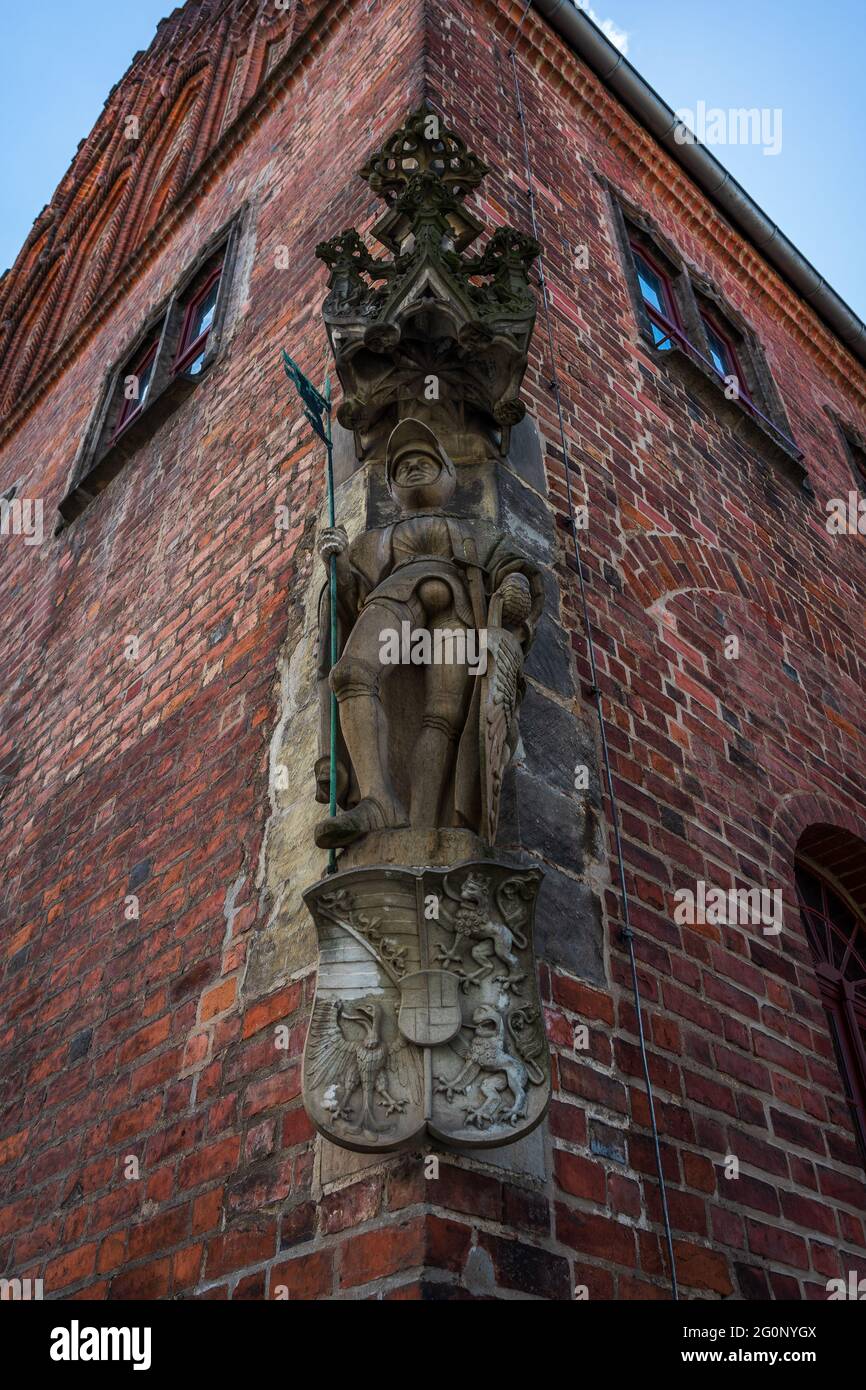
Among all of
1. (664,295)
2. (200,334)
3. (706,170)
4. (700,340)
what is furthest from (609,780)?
(706,170)

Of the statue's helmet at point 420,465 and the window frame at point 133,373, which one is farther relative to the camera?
the window frame at point 133,373

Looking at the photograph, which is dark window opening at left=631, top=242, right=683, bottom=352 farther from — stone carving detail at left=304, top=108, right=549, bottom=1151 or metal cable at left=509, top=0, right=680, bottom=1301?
stone carving detail at left=304, top=108, right=549, bottom=1151

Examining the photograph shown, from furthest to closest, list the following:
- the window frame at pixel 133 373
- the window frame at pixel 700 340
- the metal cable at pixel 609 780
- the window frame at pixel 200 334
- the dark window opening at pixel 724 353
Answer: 1. the window frame at pixel 133 373
2. the dark window opening at pixel 724 353
3. the window frame at pixel 200 334
4. the window frame at pixel 700 340
5. the metal cable at pixel 609 780

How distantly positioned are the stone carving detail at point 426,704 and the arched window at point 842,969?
2.17 m

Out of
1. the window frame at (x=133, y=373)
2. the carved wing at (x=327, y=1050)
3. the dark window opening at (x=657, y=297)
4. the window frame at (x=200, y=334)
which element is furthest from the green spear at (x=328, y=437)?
the window frame at (x=133, y=373)

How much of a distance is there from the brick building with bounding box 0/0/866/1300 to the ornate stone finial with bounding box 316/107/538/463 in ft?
0.86

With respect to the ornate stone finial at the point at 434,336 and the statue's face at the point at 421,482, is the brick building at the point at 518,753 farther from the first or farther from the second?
the statue's face at the point at 421,482

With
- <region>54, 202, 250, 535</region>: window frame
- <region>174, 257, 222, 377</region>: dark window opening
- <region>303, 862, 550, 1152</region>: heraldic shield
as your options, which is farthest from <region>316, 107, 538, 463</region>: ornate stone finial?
<region>174, 257, 222, 377</region>: dark window opening

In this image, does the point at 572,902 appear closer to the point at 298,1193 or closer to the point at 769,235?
the point at 298,1193

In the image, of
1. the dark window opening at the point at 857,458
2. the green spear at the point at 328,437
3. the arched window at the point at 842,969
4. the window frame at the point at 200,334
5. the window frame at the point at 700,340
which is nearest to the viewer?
the green spear at the point at 328,437

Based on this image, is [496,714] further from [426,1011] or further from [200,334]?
[200,334]

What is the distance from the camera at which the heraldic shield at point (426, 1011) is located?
2400 millimetres

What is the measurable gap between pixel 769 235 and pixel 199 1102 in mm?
8242

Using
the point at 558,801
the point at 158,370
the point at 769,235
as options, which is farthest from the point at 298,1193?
the point at 769,235
